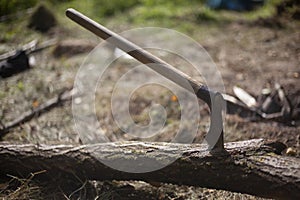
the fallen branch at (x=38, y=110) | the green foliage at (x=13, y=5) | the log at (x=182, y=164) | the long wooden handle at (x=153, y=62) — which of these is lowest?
the fallen branch at (x=38, y=110)

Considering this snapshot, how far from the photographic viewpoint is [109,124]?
3.56m

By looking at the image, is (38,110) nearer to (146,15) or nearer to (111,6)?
(146,15)

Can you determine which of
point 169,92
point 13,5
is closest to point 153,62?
point 169,92

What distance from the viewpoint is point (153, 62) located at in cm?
218

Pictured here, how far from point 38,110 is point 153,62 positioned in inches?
81.8

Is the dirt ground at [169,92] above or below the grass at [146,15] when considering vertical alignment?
below

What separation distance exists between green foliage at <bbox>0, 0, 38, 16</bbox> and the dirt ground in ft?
4.55

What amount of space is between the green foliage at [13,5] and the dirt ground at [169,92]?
54.6 inches

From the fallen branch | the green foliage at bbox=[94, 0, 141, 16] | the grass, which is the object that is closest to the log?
the fallen branch

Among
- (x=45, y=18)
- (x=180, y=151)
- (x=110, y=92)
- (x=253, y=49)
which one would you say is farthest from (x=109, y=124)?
(x=45, y=18)

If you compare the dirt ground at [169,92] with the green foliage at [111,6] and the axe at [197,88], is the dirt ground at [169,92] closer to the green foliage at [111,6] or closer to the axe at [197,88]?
the axe at [197,88]

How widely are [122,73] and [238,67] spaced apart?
1710 mm

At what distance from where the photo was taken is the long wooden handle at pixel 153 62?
6.69 ft

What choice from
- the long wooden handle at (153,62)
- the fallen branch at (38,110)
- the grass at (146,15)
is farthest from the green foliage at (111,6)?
the long wooden handle at (153,62)
